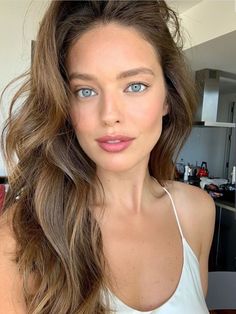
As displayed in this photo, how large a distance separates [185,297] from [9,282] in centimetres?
36

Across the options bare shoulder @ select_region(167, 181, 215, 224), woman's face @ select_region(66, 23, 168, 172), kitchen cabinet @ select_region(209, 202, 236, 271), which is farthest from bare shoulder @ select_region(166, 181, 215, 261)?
kitchen cabinet @ select_region(209, 202, 236, 271)

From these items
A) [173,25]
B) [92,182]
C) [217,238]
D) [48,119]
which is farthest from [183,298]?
[217,238]

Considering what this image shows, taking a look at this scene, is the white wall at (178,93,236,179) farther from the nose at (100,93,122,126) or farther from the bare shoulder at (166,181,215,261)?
the nose at (100,93,122,126)

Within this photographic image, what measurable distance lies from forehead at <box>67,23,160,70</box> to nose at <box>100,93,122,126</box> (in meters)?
0.06

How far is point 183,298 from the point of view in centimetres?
70

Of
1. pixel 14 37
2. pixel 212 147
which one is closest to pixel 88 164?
pixel 14 37

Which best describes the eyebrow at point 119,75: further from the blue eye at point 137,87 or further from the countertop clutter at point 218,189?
the countertop clutter at point 218,189

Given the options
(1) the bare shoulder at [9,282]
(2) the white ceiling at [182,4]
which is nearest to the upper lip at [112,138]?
(1) the bare shoulder at [9,282]

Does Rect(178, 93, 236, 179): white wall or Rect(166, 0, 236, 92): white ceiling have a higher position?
Rect(166, 0, 236, 92): white ceiling

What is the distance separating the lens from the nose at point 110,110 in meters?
0.64

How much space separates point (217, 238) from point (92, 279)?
228 cm

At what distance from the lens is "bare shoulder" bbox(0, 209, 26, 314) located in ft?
1.97

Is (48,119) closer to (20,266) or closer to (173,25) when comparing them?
(20,266)

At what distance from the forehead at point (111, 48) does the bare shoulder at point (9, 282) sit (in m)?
0.37
